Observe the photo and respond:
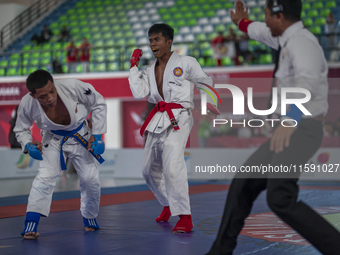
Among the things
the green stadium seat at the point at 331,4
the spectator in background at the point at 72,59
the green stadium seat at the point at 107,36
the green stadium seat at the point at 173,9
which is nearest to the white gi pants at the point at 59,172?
the spectator in background at the point at 72,59

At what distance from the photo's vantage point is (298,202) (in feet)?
7.13

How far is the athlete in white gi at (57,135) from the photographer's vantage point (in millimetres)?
3301

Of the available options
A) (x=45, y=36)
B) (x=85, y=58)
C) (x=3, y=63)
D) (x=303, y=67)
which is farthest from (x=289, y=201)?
(x=3, y=63)

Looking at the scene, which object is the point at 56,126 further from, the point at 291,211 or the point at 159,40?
the point at 291,211

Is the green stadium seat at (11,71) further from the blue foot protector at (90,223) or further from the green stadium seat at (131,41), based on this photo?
the blue foot protector at (90,223)

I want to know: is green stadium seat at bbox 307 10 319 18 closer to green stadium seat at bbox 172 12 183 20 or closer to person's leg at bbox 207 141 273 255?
green stadium seat at bbox 172 12 183 20

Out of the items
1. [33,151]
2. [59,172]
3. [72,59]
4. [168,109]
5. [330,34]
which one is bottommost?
[59,172]

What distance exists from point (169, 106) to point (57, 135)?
925mm

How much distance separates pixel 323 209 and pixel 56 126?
9.57ft

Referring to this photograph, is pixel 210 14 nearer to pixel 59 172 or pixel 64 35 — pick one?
pixel 64 35

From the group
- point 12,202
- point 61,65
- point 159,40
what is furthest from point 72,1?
point 159,40

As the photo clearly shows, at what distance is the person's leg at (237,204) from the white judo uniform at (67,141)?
1.58 meters

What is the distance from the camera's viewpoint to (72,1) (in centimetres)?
1923

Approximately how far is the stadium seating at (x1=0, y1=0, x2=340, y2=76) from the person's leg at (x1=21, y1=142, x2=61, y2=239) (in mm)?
9696
